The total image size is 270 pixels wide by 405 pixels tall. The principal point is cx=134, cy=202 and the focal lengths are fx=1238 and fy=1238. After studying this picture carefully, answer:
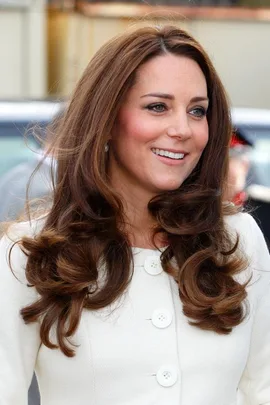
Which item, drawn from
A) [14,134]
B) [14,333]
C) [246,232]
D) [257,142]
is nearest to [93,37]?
[257,142]

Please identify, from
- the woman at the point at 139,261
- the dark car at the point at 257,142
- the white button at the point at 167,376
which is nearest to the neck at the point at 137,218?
the woman at the point at 139,261

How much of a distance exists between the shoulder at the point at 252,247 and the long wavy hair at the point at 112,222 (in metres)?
0.03

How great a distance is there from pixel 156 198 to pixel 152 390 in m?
0.53

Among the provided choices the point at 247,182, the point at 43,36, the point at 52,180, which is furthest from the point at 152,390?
the point at 43,36

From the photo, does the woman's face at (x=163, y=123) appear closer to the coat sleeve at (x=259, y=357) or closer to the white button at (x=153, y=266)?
the white button at (x=153, y=266)

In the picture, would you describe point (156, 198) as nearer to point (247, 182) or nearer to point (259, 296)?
point (259, 296)

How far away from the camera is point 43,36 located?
66.0ft

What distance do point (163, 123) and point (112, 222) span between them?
1.00 feet

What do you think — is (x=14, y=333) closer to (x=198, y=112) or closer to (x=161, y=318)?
(x=161, y=318)

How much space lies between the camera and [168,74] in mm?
3275

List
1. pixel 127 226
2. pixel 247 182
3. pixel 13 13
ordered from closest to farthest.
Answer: pixel 127 226 < pixel 247 182 < pixel 13 13

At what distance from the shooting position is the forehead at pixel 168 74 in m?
3.27

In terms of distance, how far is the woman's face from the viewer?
10.7 feet

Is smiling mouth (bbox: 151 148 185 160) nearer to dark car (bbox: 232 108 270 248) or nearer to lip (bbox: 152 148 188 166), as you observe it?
lip (bbox: 152 148 188 166)
